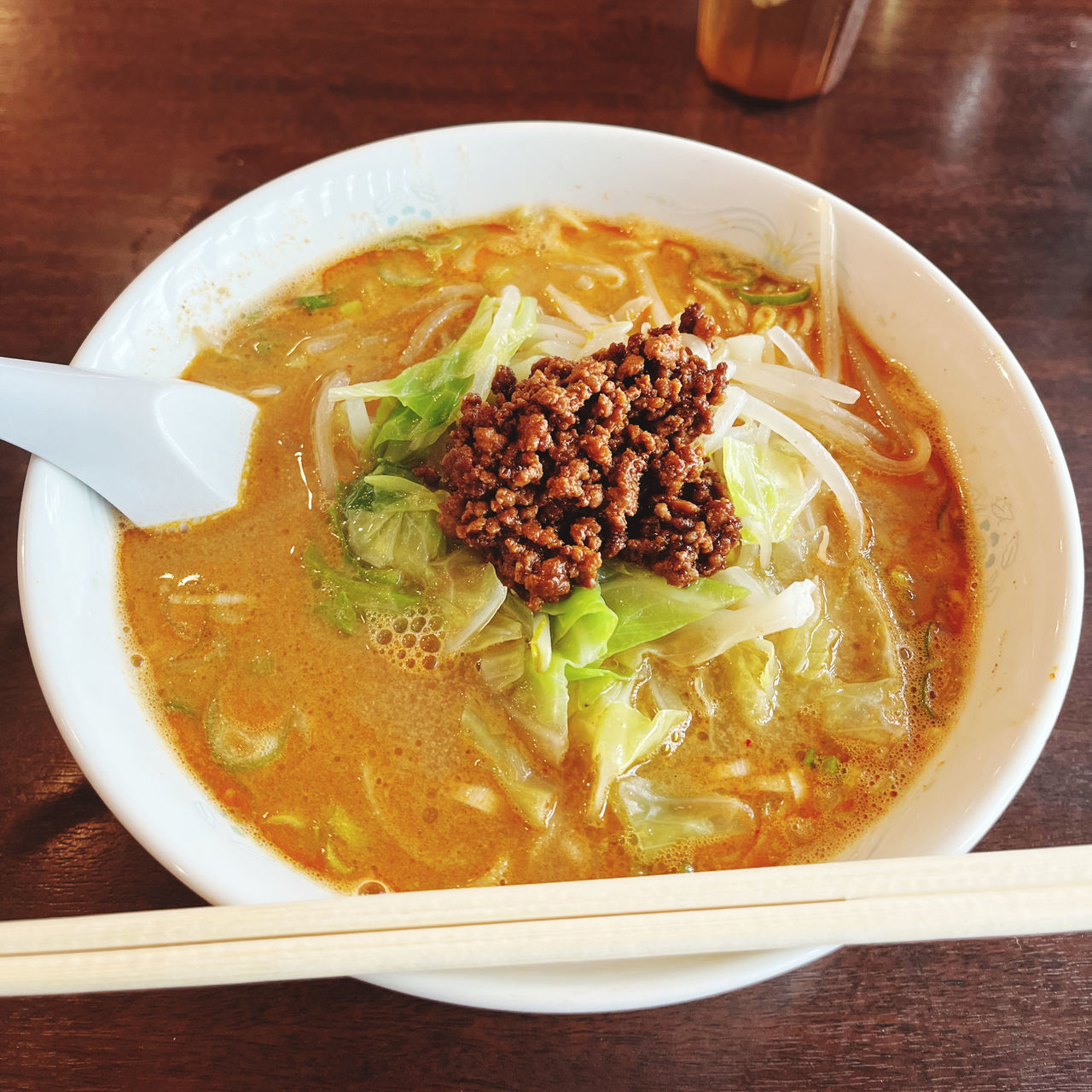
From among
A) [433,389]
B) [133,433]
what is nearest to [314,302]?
[433,389]

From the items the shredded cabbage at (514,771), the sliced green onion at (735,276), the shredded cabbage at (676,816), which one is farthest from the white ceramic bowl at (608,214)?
the shredded cabbage at (514,771)

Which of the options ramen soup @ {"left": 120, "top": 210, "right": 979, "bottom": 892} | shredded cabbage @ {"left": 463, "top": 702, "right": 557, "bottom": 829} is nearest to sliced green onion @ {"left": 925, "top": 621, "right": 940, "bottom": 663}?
ramen soup @ {"left": 120, "top": 210, "right": 979, "bottom": 892}

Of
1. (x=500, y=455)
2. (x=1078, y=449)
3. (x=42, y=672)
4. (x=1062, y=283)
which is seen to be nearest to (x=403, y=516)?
(x=500, y=455)

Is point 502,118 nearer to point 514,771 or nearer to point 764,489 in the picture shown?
point 764,489

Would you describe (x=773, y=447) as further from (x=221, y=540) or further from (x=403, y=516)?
(x=221, y=540)

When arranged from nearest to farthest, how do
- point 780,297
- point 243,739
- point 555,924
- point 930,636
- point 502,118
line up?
point 555,924 → point 243,739 → point 930,636 → point 780,297 → point 502,118

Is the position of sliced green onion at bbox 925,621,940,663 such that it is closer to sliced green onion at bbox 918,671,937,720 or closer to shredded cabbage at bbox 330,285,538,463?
sliced green onion at bbox 918,671,937,720
